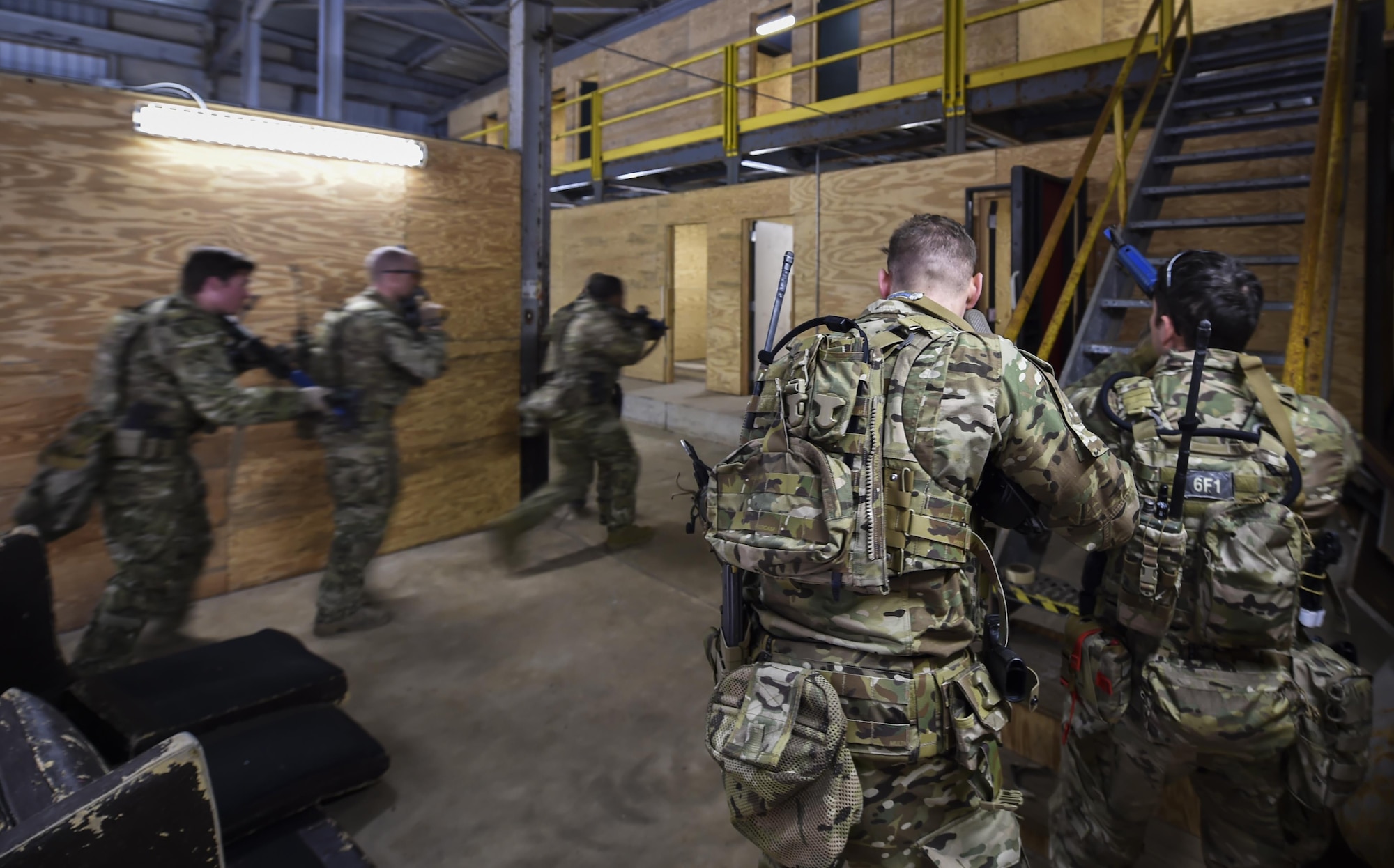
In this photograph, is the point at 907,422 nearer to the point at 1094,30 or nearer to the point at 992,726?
the point at 992,726

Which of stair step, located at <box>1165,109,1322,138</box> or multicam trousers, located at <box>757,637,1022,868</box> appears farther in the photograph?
stair step, located at <box>1165,109,1322,138</box>

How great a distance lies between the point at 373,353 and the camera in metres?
4.07

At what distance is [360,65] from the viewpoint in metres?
16.2

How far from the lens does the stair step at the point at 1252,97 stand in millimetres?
4820

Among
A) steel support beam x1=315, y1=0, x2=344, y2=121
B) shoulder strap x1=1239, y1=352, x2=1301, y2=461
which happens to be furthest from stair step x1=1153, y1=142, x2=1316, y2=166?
steel support beam x1=315, y1=0, x2=344, y2=121

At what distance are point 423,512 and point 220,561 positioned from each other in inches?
49.1

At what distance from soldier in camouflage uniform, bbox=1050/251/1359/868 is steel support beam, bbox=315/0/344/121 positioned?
773cm

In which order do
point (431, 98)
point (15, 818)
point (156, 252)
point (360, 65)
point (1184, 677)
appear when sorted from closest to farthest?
point (15, 818)
point (1184, 677)
point (156, 252)
point (360, 65)
point (431, 98)

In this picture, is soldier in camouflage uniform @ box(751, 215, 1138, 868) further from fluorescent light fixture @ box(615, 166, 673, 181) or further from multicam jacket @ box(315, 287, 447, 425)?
fluorescent light fixture @ box(615, 166, 673, 181)

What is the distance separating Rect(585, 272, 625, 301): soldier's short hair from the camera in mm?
4988

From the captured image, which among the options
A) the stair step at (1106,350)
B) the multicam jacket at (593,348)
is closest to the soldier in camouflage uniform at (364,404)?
the multicam jacket at (593,348)

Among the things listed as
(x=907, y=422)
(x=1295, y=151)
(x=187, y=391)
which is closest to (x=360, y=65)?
(x=187, y=391)

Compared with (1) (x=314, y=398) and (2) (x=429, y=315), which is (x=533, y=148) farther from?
(1) (x=314, y=398)

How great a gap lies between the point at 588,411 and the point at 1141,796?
12.5 feet
